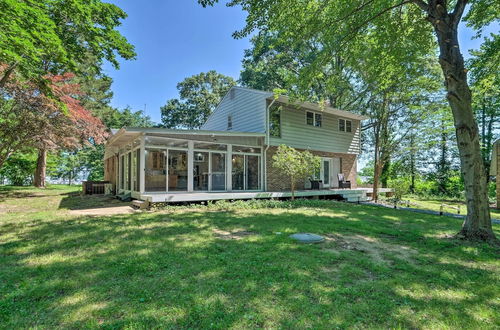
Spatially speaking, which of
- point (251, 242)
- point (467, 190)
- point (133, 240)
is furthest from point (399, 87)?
point (133, 240)

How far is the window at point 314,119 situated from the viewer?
47.6 ft

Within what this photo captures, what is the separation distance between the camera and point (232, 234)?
5.67m

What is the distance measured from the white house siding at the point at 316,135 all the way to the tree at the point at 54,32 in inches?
307

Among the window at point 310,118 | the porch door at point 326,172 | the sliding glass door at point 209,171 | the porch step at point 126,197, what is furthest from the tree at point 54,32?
the porch door at point 326,172

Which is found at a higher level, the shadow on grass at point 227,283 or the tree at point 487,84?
the tree at point 487,84

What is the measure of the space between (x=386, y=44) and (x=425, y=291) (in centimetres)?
852

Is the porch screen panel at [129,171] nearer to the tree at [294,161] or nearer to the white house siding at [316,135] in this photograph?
the tree at [294,161]

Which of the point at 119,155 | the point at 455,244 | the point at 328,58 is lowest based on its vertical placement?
the point at 455,244

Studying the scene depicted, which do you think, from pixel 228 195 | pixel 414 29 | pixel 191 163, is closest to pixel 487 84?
pixel 414 29

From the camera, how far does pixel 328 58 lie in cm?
891

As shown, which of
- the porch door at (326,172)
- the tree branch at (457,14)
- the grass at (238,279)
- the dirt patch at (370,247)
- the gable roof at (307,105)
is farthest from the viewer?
the porch door at (326,172)

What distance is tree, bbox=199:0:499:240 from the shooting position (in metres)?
5.59

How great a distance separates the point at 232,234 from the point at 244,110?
383 inches

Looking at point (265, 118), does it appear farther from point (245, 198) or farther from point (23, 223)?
point (23, 223)
